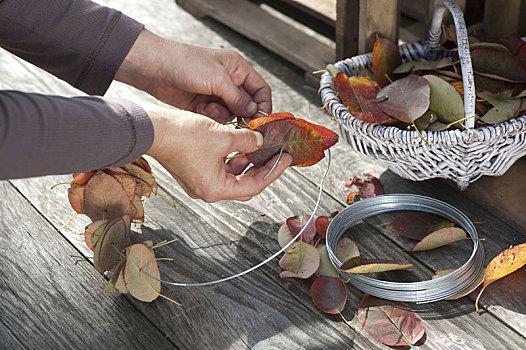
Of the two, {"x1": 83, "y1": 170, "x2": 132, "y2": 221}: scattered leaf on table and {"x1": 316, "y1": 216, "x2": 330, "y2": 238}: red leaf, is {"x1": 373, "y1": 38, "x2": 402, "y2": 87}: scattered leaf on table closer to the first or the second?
{"x1": 316, "y1": 216, "x2": 330, "y2": 238}: red leaf

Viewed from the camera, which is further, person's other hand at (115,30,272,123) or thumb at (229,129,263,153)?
person's other hand at (115,30,272,123)

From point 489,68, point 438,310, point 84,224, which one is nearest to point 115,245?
point 84,224

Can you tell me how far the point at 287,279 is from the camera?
3.69 feet

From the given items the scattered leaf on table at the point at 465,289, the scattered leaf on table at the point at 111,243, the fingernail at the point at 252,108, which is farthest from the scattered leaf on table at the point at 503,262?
the scattered leaf on table at the point at 111,243

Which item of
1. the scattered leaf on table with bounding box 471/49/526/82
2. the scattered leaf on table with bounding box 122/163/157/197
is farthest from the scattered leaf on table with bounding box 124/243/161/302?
the scattered leaf on table with bounding box 471/49/526/82

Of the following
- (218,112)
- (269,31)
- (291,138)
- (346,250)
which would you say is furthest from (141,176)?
(269,31)

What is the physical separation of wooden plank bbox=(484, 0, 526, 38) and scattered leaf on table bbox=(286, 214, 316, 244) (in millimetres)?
666

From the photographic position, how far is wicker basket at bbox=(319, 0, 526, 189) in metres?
1.10

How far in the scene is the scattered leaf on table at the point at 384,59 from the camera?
1.30 metres

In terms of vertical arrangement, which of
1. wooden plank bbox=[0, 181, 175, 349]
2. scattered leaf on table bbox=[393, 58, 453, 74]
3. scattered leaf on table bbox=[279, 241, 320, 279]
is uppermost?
scattered leaf on table bbox=[393, 58, 453, 74]

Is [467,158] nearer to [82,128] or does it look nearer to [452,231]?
[452,231]

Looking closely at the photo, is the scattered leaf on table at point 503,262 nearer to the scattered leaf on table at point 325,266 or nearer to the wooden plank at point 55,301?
the scattered leaf on table at point 325,266

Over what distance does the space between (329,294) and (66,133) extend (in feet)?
1.60

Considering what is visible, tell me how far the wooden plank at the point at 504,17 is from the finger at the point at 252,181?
0.72m
